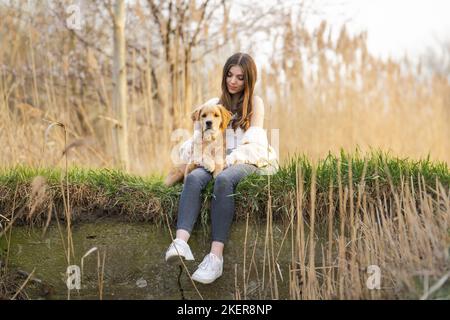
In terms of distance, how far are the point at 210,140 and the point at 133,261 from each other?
789 mm

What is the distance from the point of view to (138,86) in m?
6.66

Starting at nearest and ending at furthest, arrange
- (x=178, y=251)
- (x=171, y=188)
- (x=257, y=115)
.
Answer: (x=178, y=251), (x=171, y=188), (x=257, y=115)

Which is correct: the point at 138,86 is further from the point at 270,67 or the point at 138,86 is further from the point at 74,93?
the point at 270,67

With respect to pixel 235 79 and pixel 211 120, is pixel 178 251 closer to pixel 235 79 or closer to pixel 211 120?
pixel 211 120

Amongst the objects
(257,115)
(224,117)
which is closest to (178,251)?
(224,117)

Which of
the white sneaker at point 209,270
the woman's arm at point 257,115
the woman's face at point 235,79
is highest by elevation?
the woman's face at point 235,79

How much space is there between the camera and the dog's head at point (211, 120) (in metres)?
3.06

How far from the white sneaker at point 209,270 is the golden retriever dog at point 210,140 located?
18.8 inches

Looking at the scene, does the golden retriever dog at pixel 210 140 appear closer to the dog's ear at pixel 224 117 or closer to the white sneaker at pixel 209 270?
the dog's ear at pixel 224 117

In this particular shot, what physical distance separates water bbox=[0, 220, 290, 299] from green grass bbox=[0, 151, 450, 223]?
0.09 meters

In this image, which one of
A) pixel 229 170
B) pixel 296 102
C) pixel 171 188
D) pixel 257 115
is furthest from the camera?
pixel 296 102

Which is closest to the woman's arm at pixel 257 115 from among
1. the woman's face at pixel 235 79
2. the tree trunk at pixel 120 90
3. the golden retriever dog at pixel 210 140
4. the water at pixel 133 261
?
the woman's face at pixel 235 79

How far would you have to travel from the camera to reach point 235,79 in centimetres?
339

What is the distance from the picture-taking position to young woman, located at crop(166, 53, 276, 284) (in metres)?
2.85
